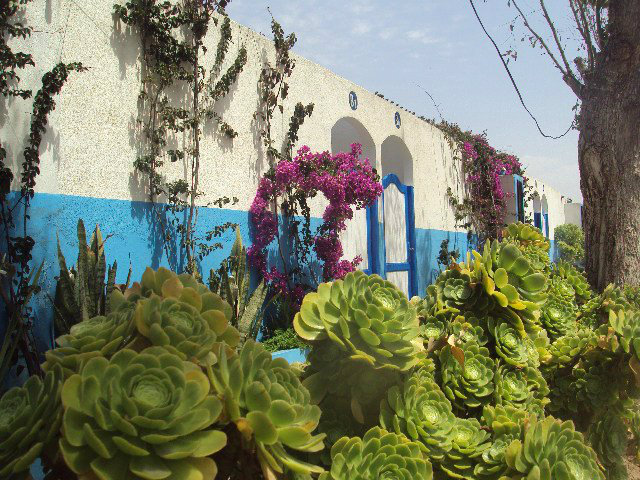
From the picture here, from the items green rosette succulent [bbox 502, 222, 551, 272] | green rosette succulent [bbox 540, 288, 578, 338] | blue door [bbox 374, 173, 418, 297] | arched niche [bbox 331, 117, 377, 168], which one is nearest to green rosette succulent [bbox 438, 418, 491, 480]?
green rosette succulent [bbox 540, 288, 578, 338]

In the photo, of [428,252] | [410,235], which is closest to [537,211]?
[428,252]

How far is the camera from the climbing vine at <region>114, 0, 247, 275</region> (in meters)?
4.63

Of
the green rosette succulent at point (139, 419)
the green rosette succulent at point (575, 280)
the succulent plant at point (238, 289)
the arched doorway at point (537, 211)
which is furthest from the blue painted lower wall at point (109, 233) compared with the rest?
the arched doorway at point (537, 211)

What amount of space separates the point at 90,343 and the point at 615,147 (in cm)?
403

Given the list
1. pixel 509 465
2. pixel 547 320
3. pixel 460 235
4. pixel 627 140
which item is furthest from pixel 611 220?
pixel 460 235

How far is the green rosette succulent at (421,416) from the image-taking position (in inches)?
34.3

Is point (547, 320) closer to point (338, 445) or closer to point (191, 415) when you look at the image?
point (338, 445)

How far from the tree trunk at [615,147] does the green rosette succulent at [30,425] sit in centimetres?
382

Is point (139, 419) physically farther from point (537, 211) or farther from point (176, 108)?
point (537, 211)

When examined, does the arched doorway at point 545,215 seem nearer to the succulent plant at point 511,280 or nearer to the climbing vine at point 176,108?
the climbing vine at point 176,108

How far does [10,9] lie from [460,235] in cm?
909

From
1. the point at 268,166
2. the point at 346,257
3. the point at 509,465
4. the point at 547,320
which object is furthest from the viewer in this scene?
the point at 346,257

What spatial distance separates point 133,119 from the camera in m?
4.57

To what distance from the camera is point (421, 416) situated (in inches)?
35.4
